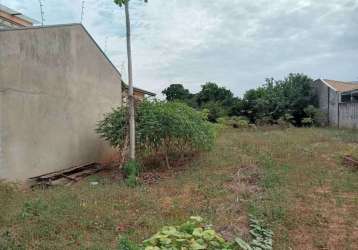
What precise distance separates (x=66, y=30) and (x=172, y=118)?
10.9ft

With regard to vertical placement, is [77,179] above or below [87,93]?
below

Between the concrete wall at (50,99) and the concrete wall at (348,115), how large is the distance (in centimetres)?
1306

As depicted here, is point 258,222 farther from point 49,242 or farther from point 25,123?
point 25,123

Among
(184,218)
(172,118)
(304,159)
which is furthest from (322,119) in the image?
(184,218)

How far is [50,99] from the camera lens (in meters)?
8.58

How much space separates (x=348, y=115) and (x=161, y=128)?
45.5 feet

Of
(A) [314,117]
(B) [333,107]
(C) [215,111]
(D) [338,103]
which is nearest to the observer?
(D) [338,103]

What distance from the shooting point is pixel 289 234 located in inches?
203

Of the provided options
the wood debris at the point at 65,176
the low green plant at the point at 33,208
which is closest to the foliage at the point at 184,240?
the low green plant at the point at 33,208

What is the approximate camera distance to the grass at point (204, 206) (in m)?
A: 4.91

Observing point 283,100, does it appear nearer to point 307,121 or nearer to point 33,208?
point 307,121

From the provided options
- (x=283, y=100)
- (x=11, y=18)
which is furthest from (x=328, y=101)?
(x=11, y=18)

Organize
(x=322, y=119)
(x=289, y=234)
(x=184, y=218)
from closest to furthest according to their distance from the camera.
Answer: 1. (x=289, y=234)
2. (x=184, y=218)
3. (x=322, y=119)

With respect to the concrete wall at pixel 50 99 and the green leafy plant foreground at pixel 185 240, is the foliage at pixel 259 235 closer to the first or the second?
the green leafy plant foreground at pixel 185 240
